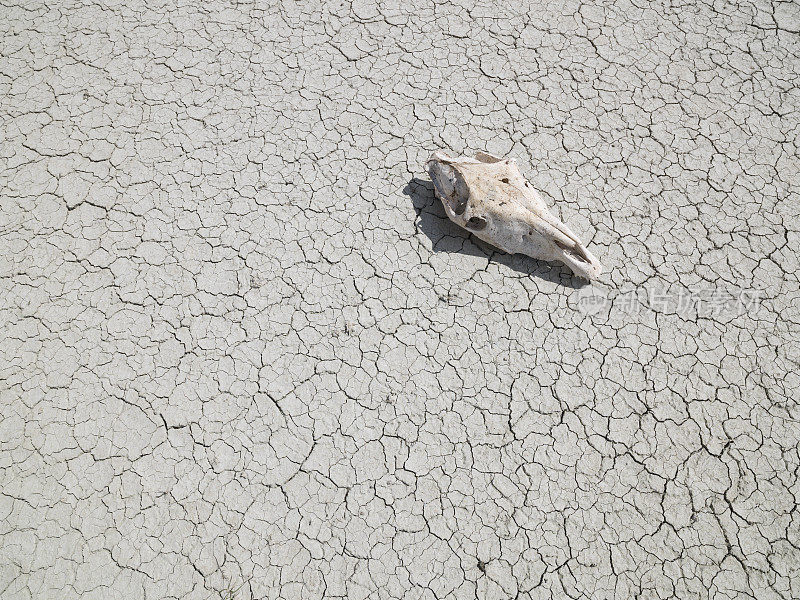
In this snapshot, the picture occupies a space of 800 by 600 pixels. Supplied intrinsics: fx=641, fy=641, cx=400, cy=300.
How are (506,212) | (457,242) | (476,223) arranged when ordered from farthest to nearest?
(457,242) → (476,223) → (506,212)

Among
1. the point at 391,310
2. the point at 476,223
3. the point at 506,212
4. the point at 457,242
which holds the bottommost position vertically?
the point at 391,310

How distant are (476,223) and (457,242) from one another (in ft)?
0.62

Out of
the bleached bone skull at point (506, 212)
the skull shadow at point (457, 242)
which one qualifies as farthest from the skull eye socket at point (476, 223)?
the skull shadow at point (457, 242)

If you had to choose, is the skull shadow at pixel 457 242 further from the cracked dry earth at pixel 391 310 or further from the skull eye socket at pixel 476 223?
the skull eye socket at pixel 476 223

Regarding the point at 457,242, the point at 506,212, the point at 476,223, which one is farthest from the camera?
the point at 457,242

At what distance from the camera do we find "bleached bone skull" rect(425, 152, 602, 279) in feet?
11.6

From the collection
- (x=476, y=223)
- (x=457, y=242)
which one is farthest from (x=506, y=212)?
(x=457, y=242)

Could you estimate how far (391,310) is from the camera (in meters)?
3.60

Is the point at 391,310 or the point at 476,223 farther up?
the point at 476,223

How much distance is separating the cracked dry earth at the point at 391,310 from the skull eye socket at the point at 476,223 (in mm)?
148

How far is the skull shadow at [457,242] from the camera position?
145 inches

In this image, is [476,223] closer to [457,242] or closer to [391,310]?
[457,242]

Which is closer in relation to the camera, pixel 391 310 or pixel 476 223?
pixel 391 310

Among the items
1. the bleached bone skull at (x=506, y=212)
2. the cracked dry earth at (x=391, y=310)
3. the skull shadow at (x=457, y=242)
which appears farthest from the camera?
the skull shadow at (x=457, y=242)
